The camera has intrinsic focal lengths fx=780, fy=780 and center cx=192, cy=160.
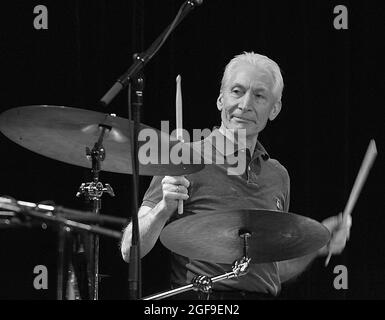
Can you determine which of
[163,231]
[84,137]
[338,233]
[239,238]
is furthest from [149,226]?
[338,233]

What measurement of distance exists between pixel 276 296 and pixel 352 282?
53 cm

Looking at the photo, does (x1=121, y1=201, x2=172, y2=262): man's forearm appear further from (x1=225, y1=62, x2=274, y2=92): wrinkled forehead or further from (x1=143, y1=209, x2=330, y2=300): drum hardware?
(x1=225, y1=62, x2=274, y2=92): wrinkled forehead

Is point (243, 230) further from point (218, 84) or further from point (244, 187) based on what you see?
point (218, 84)

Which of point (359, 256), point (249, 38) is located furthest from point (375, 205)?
point (249, 38)

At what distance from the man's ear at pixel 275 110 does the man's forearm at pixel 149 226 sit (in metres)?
0.68


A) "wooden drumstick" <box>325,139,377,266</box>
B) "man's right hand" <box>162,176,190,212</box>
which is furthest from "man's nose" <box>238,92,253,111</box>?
"man's right hand" <box>162,176,190,212</box>

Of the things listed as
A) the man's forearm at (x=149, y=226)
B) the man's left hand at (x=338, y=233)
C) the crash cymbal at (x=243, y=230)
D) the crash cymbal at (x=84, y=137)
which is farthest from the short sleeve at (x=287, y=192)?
the crash cymbal at (x=84, y=137)

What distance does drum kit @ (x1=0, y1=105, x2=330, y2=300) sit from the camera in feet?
6.67

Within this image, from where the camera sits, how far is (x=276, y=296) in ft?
8.93

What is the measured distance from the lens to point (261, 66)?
2957 millimetres

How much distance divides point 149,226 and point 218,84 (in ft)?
2.85

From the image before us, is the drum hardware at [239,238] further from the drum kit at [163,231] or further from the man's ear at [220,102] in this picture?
the man's ear at [220,102]

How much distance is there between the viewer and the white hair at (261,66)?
9.72 feet

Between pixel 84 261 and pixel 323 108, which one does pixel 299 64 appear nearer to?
pixel 323 108
